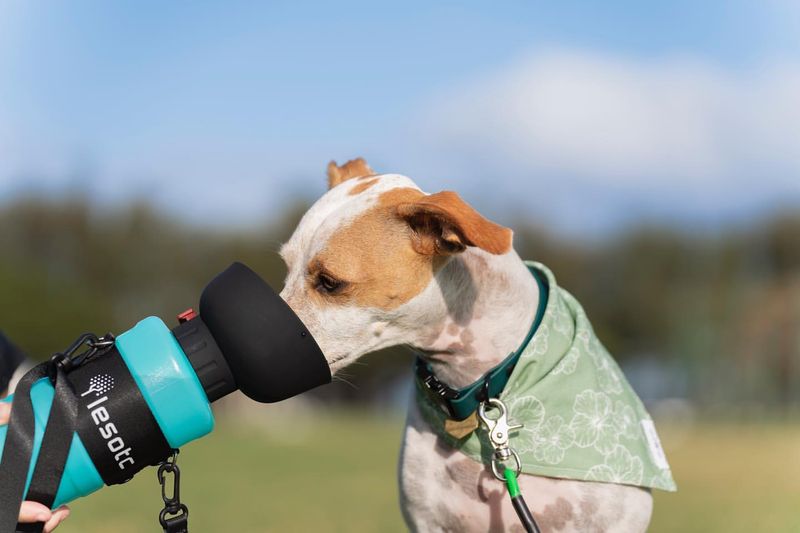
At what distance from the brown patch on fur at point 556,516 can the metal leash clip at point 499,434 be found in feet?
0.73

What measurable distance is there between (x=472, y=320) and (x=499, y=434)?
0.49 metres

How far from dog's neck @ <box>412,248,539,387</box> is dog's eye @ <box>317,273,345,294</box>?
409 millimetres

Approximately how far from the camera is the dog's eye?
3.83m

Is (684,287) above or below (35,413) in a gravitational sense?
below

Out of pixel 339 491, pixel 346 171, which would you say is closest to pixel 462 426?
pixel 346 171

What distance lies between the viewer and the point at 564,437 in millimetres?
3957

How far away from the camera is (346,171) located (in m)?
4.83

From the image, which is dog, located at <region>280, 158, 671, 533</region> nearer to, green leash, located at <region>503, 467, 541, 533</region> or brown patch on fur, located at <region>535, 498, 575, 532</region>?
brown patch on fur, located at <region>535, 498, 575, 532</region>

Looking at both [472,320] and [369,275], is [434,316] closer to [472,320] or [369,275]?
[472,320]

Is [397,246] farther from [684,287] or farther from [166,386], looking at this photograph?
[684,287]

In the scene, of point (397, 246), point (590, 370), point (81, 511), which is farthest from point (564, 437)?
point (81, 511)

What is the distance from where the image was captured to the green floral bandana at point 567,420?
12.9 feet

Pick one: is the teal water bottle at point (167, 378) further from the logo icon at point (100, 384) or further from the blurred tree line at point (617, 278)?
the blurred tree line at point (617, 278)

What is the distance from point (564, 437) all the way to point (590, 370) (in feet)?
1.10
